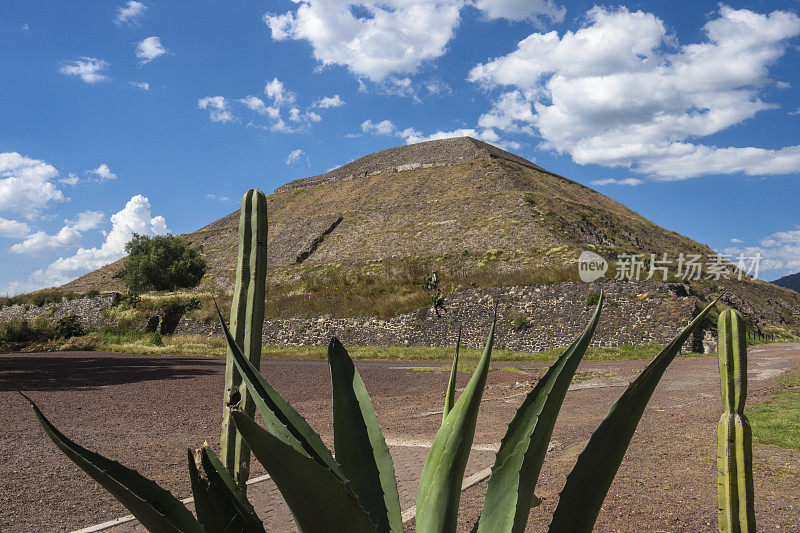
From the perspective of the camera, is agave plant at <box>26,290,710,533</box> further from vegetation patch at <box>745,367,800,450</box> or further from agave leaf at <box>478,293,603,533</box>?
vegetation patch at <box>745,367,800,450</box>

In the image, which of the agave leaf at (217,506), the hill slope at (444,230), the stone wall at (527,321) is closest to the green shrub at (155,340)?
the stone wall at (527,321)

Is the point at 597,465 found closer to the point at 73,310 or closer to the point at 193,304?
the point at 193,304

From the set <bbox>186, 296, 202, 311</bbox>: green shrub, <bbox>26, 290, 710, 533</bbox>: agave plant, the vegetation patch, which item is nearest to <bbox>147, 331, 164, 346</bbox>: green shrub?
<bbox>186, 296, 202, 311</bbox>: green shrub

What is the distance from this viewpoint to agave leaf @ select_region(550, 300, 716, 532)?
108 cm

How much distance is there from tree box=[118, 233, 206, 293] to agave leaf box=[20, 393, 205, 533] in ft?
134

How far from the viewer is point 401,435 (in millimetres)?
6004

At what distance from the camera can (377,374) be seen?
43.7 ft

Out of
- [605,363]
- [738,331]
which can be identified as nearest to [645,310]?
[605,363]

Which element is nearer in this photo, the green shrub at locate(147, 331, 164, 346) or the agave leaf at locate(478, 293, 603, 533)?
the agave leaf at locate(478, 293, 603, 533)

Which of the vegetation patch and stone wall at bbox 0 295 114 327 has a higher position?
stone wall at bbox 0 295 114 327

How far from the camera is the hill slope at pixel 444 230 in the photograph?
32.8 m

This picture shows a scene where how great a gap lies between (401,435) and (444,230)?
34.7 m

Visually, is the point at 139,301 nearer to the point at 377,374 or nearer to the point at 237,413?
the point at 377,374

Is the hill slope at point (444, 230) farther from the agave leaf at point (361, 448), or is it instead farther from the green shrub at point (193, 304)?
the agave leaf at point (361, 448)
